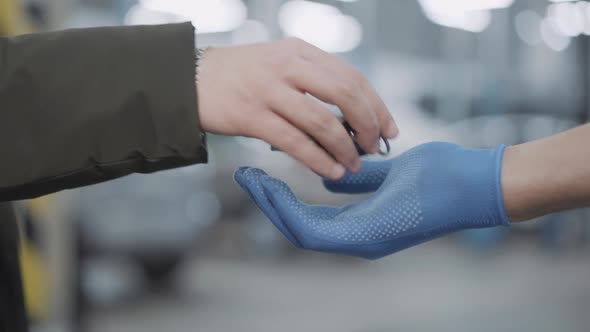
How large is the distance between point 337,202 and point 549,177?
4857mm

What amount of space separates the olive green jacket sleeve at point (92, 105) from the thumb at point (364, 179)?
40 cm

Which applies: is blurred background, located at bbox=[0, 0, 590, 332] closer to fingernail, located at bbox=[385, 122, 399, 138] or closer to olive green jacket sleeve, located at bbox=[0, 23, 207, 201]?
olive green jacket sleeve, located at bbox=[0, 23, 207, 201]

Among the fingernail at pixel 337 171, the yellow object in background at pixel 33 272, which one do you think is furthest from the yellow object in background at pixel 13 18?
the fingernail at pixel 337 171

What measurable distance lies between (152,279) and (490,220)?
412 centimetres

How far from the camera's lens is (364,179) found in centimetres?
106

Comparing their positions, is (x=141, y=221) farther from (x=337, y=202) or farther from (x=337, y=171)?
(x=337, y=171)

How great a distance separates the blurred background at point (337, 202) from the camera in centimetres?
356

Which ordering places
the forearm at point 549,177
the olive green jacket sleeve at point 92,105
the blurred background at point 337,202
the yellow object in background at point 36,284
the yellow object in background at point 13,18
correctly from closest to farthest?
the olive green jacket sleeve at point 92,105, the forearm at point 549,177, the yellow object in background at point 13,18, the yellow object in background at point 36,284, the blurred background at point 337,202

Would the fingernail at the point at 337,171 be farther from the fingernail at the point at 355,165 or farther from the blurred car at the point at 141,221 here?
the blurred car at the point at 141,221

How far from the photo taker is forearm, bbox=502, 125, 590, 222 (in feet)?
2.99

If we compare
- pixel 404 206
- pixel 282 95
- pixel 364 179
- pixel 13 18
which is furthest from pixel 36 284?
pixel 282 95

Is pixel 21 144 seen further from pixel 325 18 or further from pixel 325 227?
pixel 325 18

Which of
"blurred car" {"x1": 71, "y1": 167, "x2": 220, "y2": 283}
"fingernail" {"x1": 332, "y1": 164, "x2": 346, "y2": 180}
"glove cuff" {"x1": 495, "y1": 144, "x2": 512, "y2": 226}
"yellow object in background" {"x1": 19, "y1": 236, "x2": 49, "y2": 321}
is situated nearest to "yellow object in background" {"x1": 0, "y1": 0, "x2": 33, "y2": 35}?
"yellow object in background" {"x1": 19, "y1": 236, "x2": 49, "y2": 321}

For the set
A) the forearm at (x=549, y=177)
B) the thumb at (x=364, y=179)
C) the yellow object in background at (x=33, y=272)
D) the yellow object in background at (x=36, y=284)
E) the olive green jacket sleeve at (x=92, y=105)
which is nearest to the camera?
the olive green jacket sleeve at (x=92, y=105)
